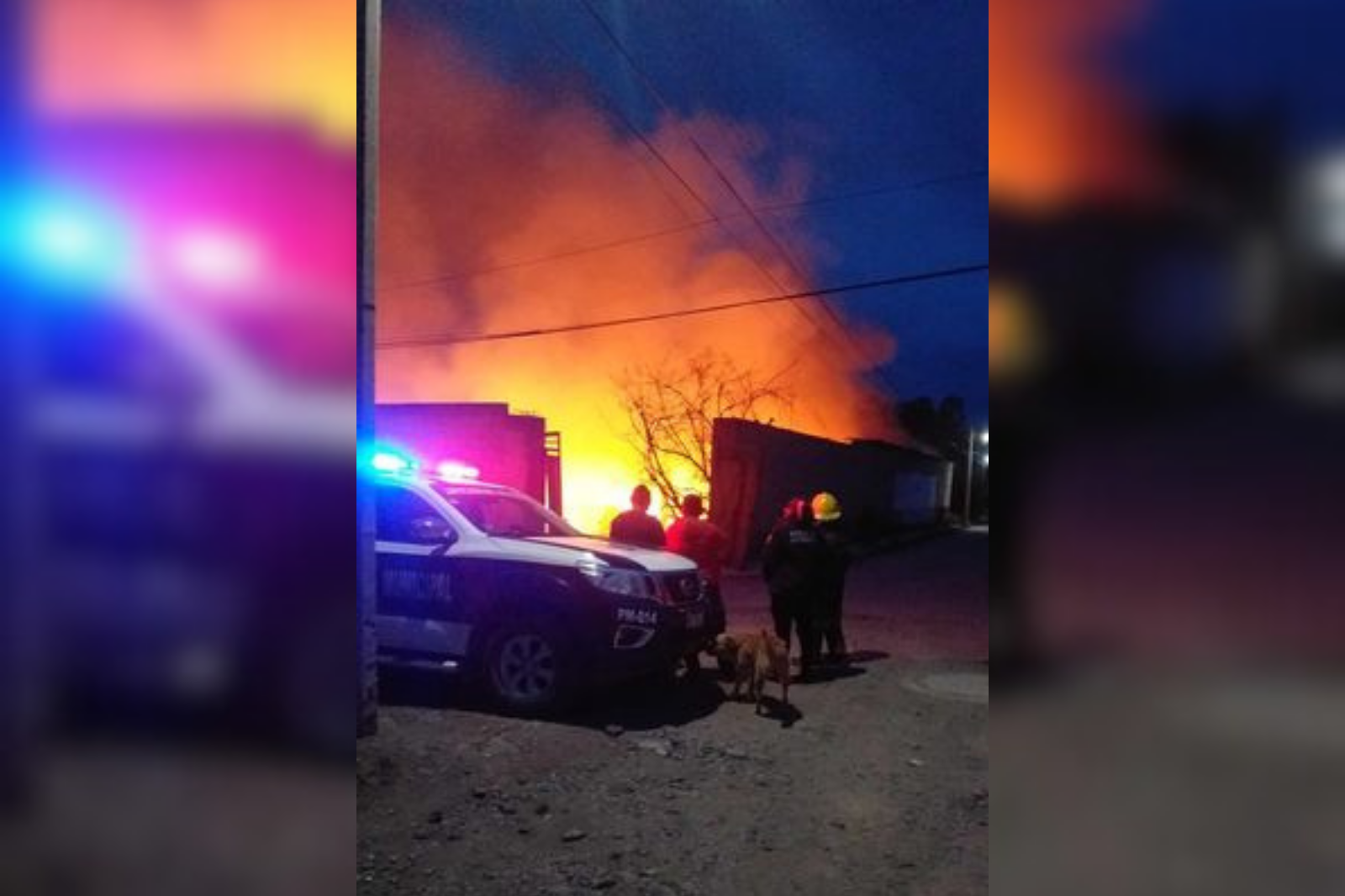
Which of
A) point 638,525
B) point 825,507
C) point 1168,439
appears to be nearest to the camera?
point 1168,439

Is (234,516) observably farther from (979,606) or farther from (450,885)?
(979,606)

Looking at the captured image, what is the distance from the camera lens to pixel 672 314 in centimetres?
196

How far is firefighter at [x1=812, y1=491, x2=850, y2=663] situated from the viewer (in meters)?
1.80

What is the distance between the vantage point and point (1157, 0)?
1.57m

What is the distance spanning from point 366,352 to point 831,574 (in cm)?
124

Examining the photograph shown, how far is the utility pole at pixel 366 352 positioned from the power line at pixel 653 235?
0.11 meters

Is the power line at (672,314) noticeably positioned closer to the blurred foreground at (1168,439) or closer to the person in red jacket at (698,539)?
the blurred foreground at (1168,439)

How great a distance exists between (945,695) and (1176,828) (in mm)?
480

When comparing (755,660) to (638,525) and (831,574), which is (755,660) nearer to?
(831,574)

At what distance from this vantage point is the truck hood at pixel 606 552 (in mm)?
1923

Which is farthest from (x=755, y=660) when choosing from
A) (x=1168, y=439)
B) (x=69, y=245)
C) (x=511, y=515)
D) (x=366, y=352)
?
(x=69, y=245)

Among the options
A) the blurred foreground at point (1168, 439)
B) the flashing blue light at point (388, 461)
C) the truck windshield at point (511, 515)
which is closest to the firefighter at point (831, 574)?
the blurred foreground at point (1168, 439)

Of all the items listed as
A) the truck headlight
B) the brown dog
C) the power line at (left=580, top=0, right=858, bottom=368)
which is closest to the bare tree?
the power line at (left=580, top=0, right=858, bottom=368)

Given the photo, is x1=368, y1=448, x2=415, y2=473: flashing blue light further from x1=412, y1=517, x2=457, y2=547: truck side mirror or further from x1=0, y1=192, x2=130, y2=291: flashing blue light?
x1=0, y1=192, x2=130, y2=291: flashing blue light
